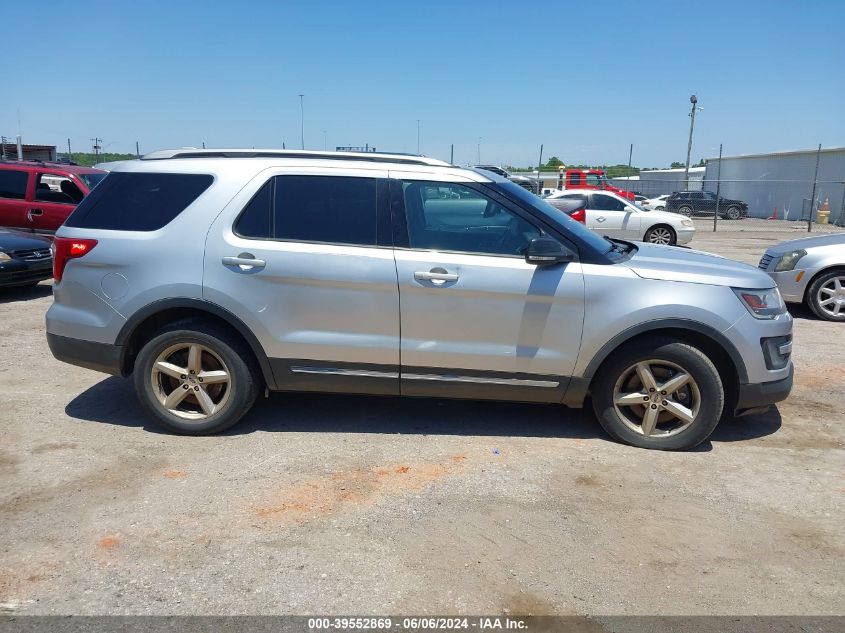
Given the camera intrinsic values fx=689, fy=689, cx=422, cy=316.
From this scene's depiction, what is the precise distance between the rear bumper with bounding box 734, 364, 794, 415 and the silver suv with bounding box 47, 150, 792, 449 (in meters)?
0.01

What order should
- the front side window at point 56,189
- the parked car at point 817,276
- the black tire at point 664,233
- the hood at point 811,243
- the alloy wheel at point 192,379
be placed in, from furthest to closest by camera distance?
the black tire at point 664,233, the front side window at point 56,189, the hood at point 811,243, the parked car at point 817,276, the alloy wheel at point 192,379

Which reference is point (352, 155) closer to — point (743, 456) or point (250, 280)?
point (250, 280)

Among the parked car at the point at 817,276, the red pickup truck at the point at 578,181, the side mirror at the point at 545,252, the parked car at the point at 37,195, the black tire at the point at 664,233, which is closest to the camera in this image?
the side mirror at the point at 545,252

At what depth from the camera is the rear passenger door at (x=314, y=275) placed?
14.6ft

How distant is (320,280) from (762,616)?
9.83 feet

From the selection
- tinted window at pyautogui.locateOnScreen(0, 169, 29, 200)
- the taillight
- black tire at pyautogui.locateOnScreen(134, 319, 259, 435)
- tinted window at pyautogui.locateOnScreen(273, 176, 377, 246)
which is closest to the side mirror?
tinted window at pyautogui.locateOnScreen(273, 176, 377, 246)

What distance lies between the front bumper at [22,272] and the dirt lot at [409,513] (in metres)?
4.41

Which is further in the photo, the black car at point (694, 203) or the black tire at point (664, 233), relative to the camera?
the black car at point (694, 203)

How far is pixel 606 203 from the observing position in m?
17.4

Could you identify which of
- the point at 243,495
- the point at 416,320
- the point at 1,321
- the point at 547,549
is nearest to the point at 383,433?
the point at 416,320

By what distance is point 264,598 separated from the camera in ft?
9.77

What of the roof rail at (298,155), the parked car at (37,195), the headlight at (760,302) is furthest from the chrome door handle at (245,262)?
the parked car at (37,195)

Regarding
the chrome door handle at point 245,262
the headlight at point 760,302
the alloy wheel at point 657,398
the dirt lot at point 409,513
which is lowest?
the dirt lot at point 409,513

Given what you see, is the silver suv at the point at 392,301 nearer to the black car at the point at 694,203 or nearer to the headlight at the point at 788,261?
the headlight at the point at 788,261
